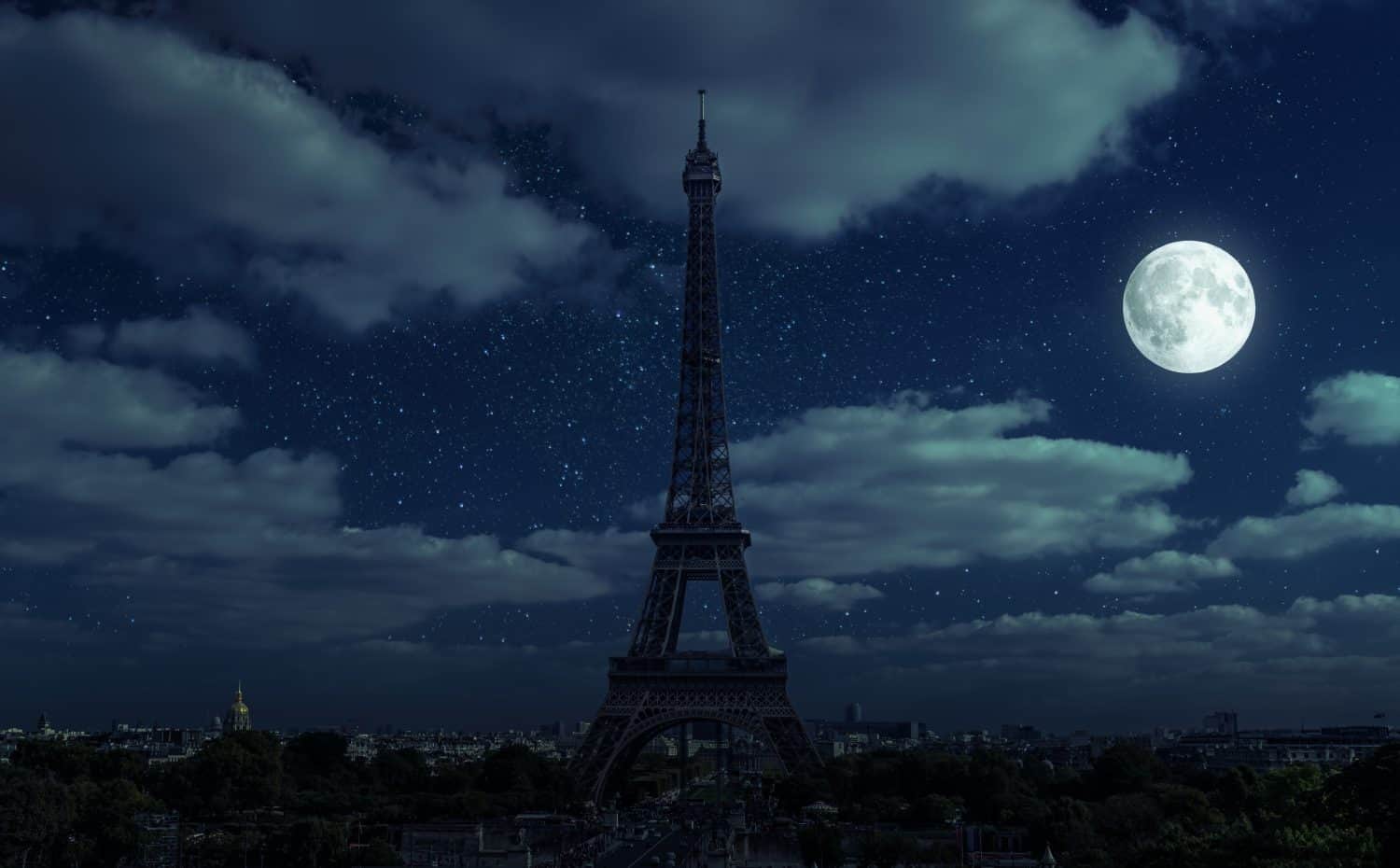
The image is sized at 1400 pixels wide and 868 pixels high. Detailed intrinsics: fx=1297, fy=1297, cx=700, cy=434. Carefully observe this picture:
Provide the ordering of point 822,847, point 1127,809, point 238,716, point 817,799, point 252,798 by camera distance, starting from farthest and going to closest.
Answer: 1. point 238,716
2. point 817,799
3. point 252,798
4. point 1127,809
5. point 822,847

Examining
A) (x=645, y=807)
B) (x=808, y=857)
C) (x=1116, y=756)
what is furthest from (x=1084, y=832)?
(x=645, y=807)

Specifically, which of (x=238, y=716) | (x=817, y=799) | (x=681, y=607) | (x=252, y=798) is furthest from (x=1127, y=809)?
(x=238, y=716)

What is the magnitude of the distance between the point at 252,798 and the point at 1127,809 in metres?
43.4

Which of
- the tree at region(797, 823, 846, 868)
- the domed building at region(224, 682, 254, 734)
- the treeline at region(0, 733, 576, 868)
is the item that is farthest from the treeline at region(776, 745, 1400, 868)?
the domed building at region(224, 682, 254, 734)

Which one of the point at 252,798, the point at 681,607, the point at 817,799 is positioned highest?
the point at 681,607

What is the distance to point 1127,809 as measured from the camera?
5444cm

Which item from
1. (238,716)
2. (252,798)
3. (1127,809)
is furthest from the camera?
(238,716)

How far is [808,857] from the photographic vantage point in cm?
5281

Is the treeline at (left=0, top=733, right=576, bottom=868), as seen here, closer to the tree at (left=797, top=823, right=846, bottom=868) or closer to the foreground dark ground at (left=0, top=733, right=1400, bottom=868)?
the foreground dark ground at (left=0, top=733, right=1400, bottom=868)

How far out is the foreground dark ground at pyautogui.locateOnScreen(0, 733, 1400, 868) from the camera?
2698 cm

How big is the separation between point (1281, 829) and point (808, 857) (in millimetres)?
28406

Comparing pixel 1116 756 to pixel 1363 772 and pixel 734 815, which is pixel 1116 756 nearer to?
pixel 734 815

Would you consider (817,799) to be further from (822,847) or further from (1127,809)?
(1127,809)

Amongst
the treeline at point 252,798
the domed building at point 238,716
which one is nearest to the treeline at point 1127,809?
the treeline at point 252,798
